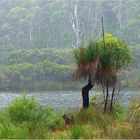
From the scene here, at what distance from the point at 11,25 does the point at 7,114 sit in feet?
299

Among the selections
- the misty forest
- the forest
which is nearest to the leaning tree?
the misty forest

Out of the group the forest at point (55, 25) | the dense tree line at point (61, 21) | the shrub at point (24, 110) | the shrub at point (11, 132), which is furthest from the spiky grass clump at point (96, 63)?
the dense tree line at point (61, 21)

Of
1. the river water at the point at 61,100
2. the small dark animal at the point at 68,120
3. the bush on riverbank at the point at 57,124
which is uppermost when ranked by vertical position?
the bush on riverbank at the point at 57,124

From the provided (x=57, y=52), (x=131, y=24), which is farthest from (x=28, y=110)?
(x=131, y=24)

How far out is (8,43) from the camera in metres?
97.4

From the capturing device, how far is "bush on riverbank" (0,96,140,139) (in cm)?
1049

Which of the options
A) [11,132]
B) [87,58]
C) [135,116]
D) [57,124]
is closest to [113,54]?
[87,58]

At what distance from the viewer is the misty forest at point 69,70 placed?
11.8 metres

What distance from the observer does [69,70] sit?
67.6 metres

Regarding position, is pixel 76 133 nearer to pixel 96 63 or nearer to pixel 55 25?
pixel 96 63

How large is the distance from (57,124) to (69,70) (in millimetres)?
54295

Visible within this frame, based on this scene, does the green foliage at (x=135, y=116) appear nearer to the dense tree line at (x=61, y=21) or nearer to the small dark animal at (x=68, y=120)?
the small dark animal at (x=68, y=120)

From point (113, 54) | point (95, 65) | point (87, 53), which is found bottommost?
point (95, 65)

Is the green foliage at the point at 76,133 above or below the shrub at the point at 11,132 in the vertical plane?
below
